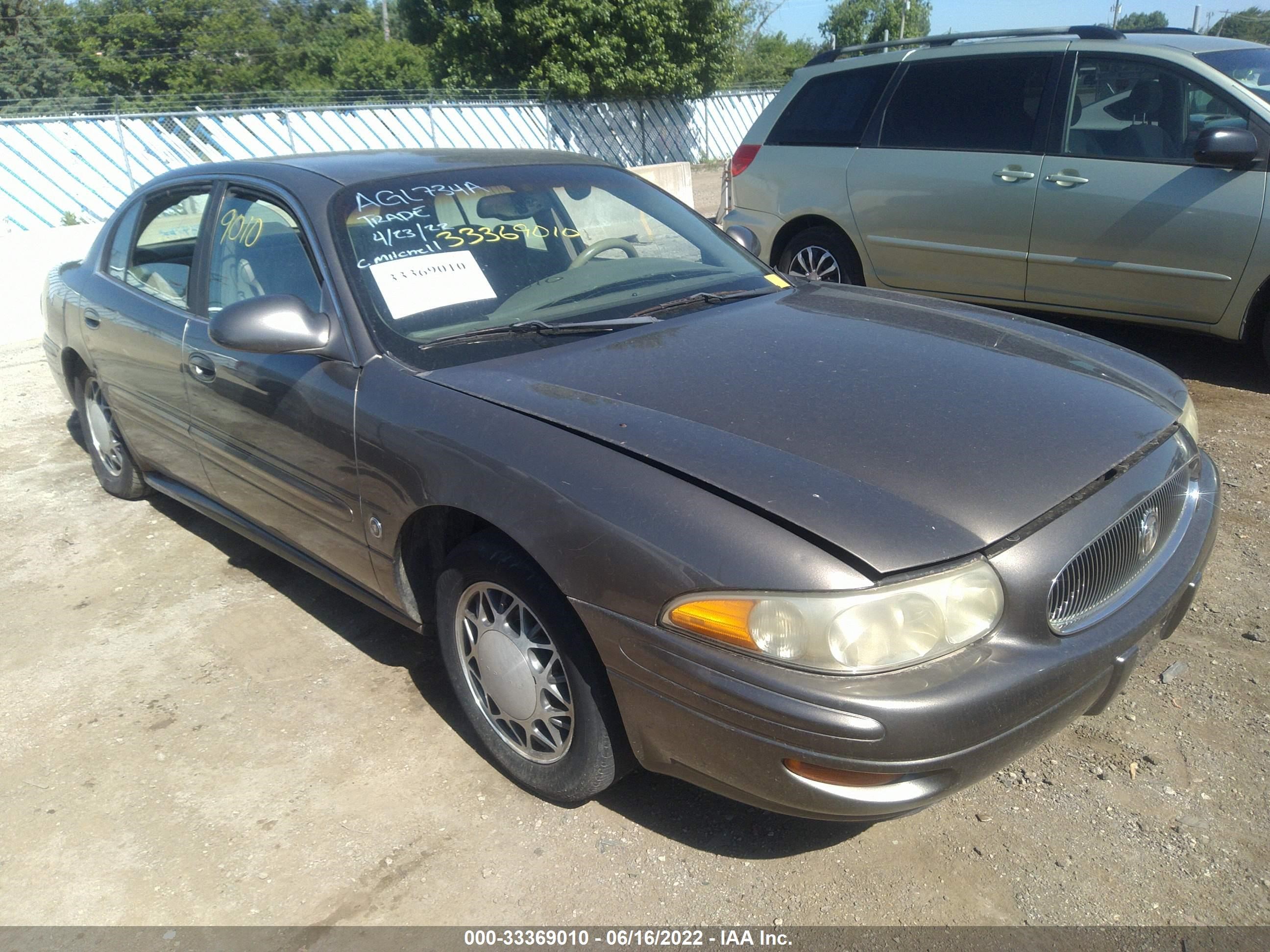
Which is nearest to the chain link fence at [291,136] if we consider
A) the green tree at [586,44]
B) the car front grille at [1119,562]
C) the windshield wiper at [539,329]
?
the green tree at [586,44]

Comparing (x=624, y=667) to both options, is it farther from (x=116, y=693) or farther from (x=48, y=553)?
(x=48, y=553)

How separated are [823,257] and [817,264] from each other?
0.07 meters

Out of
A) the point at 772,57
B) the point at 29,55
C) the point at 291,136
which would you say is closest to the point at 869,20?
the point at 772,57

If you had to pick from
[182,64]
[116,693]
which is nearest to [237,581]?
[116,693]

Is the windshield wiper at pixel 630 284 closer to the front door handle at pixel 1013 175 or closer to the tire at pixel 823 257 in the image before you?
the front door handle at pixel 1013 175

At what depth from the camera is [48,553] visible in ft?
→ 15.0

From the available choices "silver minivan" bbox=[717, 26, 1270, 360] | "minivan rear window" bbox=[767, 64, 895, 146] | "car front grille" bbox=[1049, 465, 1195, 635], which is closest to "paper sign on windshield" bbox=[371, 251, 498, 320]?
"silver minivan" bbox=[717, 26, 1270, 360]

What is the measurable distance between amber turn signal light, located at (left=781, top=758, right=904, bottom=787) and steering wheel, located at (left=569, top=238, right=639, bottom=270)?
1947 mm

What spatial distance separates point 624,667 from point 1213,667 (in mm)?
1998

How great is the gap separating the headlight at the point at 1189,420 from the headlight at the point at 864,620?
1.11 meters

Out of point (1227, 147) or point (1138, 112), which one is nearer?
point (1227, 147)

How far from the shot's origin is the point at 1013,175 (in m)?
5.91

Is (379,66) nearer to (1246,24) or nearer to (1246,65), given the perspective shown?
(1246,24)

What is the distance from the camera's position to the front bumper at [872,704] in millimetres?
1983
